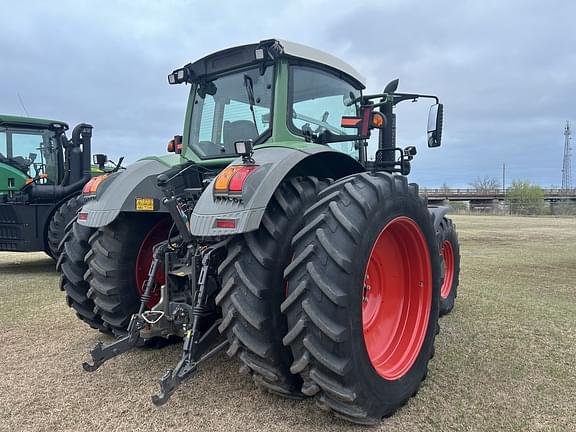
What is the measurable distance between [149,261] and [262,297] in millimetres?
1587

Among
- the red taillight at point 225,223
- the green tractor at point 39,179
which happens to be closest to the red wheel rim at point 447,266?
the red taillight at point 225,223

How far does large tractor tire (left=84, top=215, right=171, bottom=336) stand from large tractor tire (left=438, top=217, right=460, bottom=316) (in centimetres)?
312

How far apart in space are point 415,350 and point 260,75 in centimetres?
225

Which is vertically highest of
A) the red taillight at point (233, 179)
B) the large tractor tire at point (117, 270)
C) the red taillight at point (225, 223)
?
the red taillight at point (233, 179)

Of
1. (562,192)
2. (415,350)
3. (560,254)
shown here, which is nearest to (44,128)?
(415,350)

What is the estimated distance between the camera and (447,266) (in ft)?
17.5

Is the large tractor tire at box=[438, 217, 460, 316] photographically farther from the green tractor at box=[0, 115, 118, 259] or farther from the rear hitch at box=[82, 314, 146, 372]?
the green tractor at box=[0, 115, 118, 259]

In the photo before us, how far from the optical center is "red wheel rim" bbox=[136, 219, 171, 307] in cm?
360

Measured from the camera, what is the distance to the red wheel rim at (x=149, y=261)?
11.8 feet

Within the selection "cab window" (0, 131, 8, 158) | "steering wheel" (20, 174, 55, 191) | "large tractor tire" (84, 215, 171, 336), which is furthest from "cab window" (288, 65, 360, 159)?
"cab window" (0, 131, 8, 158)

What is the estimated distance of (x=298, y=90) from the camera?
11.4 ft

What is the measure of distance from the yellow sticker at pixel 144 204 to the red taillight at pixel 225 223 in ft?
3.56

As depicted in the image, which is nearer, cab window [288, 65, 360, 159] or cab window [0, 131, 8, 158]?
cab window [288, 65, 360, 159]

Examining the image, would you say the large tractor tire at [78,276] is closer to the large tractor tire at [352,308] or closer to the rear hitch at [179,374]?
the rear hitch at [179,374]
